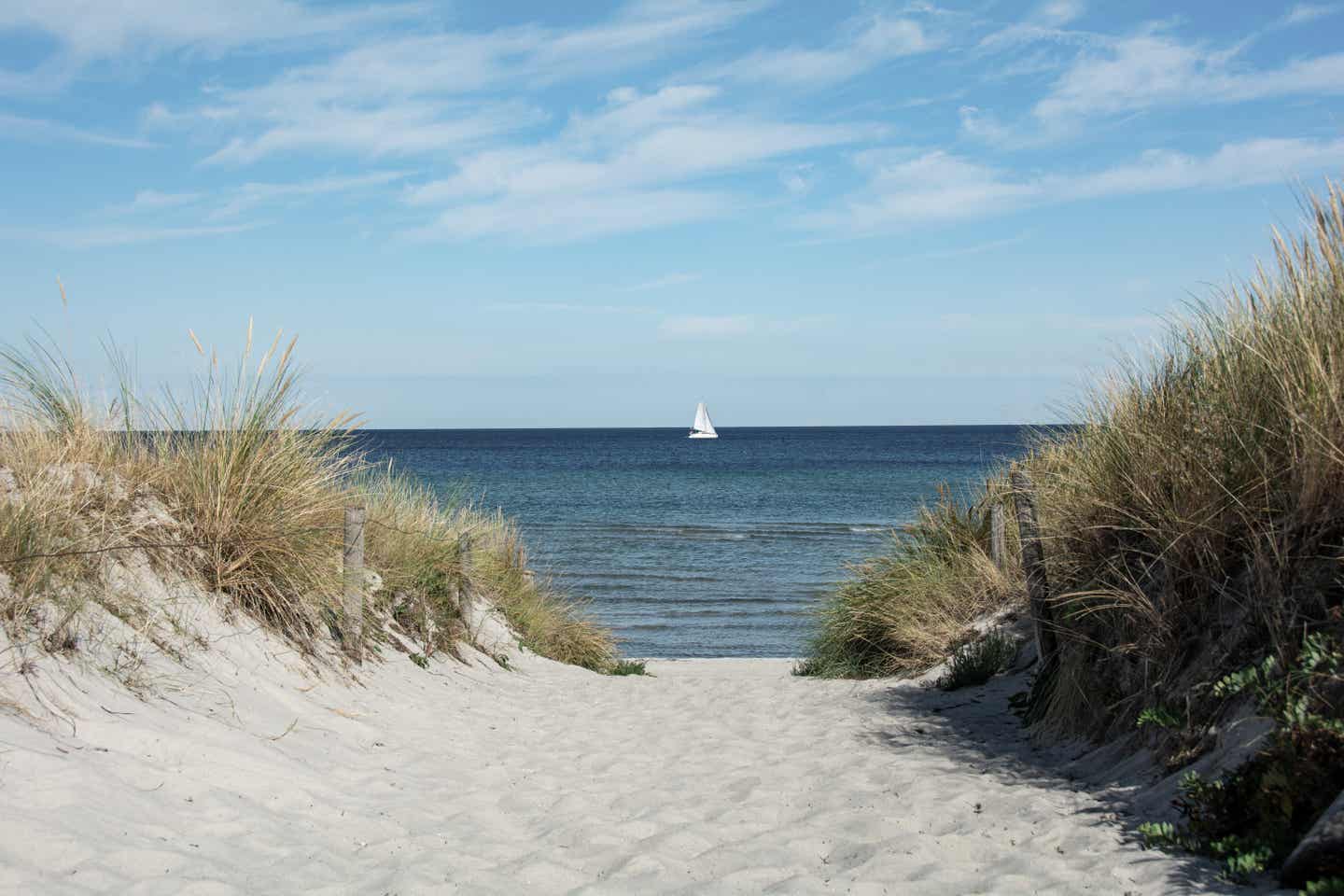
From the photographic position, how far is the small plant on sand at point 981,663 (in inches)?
317

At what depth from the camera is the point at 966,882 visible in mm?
3848

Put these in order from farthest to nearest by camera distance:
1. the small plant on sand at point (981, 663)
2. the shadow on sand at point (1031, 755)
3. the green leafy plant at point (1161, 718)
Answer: the small plant on sand at point (981, 663), the green leafy plant at point (1161, 718), the shadow on sand at point (1031, 755)

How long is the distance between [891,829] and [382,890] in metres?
Result: 2.23

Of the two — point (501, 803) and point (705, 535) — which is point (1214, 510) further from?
point (705, 535)

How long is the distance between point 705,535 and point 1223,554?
21645 millimetres

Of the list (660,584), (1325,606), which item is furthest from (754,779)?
(660,584)

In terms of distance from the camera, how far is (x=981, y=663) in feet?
26.7

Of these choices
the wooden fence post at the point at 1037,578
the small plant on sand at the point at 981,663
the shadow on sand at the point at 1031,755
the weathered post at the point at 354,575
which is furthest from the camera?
the small plant on sand at the point at 981,663

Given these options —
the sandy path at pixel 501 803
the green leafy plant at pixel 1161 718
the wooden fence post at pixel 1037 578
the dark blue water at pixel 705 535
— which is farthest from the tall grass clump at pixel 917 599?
the green leafy plant at pixel 1161 718

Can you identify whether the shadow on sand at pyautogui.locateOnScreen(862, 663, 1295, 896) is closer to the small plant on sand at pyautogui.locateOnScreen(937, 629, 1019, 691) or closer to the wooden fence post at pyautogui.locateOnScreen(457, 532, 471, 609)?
the small plant on sand at pyautogui.locateOnScreen(937, 629, 1019, 691)

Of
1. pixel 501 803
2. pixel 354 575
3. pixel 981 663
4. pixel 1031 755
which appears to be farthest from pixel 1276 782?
pixel 354 575

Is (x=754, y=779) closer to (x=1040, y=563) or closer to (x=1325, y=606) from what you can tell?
(x=1040, y=563)

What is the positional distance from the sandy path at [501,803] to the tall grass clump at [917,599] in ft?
7.28

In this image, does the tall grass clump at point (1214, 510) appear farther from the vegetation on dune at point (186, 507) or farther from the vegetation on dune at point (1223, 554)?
the vegetation on dune at point (186, 507)
